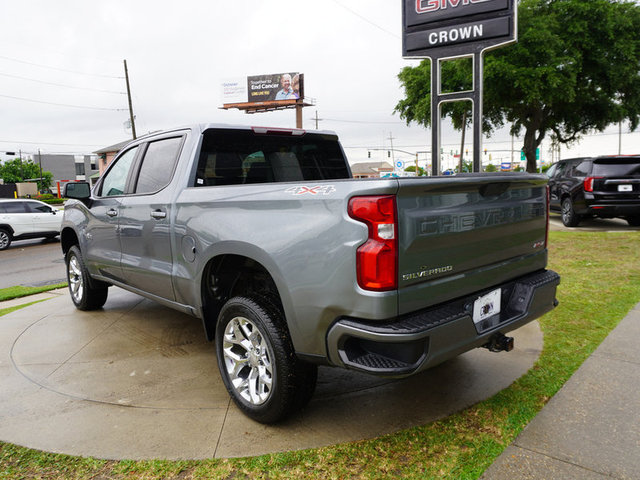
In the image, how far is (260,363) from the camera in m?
3.03

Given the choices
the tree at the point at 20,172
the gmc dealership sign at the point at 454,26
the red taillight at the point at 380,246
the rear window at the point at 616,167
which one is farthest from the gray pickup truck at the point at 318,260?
the tree at the point at 20,172

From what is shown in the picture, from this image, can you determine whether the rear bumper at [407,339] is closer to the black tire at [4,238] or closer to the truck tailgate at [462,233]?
the truck tailgate at [462,233]

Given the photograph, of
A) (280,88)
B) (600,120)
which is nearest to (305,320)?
(600,120)

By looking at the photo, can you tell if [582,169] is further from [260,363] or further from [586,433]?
[260,363]

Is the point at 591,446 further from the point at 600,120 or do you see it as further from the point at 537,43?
the point at 600,120

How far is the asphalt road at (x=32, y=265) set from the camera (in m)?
9.07

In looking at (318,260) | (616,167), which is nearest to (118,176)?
(318,260)

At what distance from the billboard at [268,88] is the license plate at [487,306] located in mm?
76247

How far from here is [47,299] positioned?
675cm

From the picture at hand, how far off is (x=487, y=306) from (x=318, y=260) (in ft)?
3.54

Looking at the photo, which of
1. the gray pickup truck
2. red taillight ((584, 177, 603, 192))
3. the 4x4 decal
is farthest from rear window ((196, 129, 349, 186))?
red taillight ((584, 177, 603, 192))

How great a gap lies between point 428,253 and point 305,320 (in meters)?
0.72

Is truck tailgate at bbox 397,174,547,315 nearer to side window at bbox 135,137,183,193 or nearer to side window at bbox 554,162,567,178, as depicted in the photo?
side window at bbox 135,137,183,193

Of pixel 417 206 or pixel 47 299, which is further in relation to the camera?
pixel 47 299
